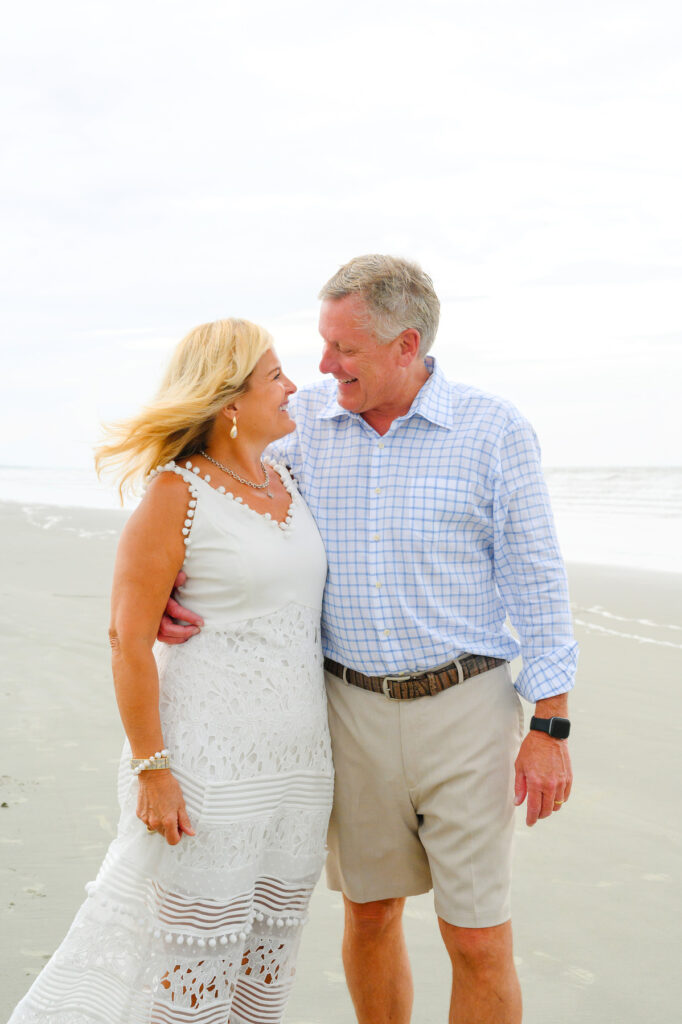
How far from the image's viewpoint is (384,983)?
2.83m

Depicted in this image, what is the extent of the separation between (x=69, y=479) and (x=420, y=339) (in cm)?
2748

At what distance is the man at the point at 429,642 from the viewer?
2.63m

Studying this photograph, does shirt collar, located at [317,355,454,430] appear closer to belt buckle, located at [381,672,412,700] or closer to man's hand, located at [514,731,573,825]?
belt buckle, located at [381,672,412,700]

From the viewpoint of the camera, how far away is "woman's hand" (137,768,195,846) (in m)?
2.39

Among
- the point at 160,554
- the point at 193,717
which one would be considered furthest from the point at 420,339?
the point at 193,717

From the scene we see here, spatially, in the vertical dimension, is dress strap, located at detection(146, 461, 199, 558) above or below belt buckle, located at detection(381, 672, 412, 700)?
above

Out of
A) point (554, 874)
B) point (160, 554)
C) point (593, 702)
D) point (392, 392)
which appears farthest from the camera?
point (593, 702)

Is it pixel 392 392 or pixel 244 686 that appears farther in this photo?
pixel 392 392

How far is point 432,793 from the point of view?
2.70 metres

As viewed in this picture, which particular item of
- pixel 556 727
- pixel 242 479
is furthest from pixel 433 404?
→ pixel 556 727

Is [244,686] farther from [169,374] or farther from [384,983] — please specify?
[384,983]

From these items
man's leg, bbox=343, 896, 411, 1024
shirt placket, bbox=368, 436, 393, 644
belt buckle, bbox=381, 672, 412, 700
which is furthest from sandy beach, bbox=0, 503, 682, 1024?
shirt placket, bbox=368, 436, 393, 644

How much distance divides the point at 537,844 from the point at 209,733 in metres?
2.17

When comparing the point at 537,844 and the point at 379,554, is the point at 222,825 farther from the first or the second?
the point at 537,844
